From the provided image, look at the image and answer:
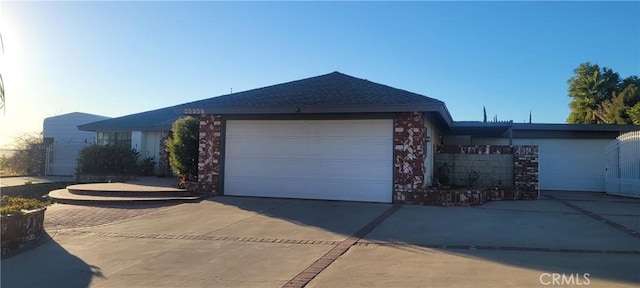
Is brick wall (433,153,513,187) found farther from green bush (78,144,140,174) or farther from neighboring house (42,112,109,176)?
neighboring house (42,112,109,176)

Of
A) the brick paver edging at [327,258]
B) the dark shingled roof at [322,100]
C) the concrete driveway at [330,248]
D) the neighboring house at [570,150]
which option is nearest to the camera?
the brick paver edging at [327,258]

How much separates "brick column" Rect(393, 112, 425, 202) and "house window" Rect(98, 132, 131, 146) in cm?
1472

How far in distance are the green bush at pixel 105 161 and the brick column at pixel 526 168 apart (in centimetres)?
1575

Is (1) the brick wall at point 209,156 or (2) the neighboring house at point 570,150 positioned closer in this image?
(1) the brick wall at point 209,156

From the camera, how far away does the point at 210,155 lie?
1433cm

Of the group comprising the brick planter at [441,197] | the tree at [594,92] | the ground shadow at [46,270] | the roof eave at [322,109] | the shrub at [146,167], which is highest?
the tree at [594,92]

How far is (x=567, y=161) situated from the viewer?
20078 mm

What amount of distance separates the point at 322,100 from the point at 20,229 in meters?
7.95

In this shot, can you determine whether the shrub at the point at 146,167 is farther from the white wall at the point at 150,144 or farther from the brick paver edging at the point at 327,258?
the brick paver edging at the point at 327,258

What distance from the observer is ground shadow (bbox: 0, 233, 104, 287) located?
5.72 m

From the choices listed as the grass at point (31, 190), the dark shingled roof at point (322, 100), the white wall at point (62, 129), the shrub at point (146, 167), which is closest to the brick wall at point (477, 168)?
the dark shingled roof at point (322, 100)

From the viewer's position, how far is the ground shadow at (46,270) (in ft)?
18.8

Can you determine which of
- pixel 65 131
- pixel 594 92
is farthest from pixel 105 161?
pixel 594 92

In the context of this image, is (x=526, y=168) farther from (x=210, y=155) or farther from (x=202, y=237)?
(x=202, y=237)
